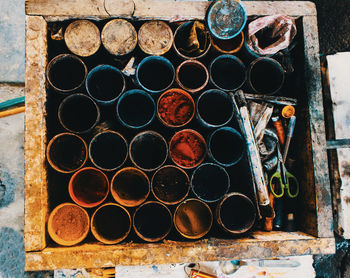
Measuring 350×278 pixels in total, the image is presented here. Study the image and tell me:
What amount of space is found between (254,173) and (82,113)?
148cm

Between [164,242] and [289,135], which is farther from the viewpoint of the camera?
[289,135]

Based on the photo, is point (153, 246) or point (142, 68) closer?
point (153, 246)

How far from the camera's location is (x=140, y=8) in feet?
7.07

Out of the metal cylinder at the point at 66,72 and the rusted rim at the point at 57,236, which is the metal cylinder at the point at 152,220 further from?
the metal cylinder at the point at 66,72

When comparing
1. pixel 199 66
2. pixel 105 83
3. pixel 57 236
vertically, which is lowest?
pixel 57 236

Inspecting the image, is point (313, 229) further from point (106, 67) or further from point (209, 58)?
point (106, 67)

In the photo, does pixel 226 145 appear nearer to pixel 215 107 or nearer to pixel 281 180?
pixel 215 107

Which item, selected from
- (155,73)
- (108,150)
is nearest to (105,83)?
(155,73)

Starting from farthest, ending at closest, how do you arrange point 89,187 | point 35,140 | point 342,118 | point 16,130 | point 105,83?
point 16,130, point 342,118, point 105,83, point 89,187, point 35,140

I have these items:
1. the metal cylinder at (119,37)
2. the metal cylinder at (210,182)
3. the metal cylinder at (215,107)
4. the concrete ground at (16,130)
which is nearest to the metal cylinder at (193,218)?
the metal cylinder at (210,182)

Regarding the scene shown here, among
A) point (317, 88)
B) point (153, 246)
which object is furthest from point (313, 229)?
point (153, 246)

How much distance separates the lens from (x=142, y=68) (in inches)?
87.8

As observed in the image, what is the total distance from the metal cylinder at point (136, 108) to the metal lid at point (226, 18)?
78 centimetres

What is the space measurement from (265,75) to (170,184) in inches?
49.9
